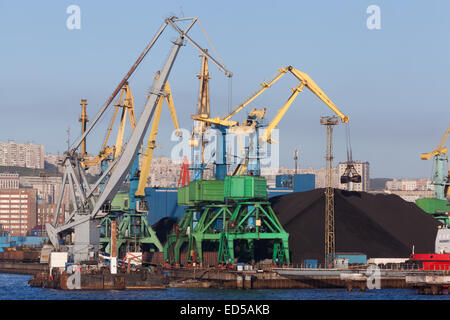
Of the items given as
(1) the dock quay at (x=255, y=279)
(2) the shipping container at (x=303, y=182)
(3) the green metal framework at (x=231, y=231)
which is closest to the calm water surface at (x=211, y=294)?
(1) the dock quay at (x=255, y=279)

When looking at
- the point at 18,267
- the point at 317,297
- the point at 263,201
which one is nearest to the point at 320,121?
the point at 263,201

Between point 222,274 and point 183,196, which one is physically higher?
point 183,196

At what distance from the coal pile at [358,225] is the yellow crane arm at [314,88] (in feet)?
42.0

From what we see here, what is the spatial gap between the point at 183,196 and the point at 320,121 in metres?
23.1

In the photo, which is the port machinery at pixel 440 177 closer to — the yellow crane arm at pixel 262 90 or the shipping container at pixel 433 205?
the shipping container at pixel 433 205

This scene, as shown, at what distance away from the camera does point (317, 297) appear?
93500 mm

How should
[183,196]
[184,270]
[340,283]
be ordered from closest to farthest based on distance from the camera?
[340,283] → [184,270] → [183,196]

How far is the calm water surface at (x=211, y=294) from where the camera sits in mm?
92075

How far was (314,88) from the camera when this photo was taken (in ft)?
413

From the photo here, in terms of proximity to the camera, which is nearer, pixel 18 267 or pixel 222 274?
pixel 222 274

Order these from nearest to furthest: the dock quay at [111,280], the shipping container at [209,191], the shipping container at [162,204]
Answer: the dock quay at [111,280]
the shipping container at [209,191]
the shipping container at [162,204]

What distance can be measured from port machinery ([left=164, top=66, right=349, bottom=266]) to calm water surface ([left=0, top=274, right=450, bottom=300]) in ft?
46.2

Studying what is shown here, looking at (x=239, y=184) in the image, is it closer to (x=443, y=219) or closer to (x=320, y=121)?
(x=320, y=121)

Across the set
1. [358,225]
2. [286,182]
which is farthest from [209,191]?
[286,182]
